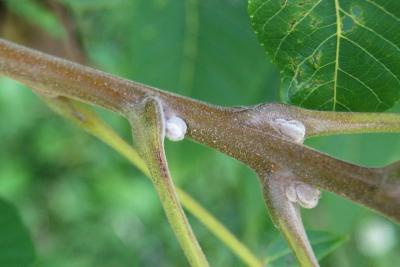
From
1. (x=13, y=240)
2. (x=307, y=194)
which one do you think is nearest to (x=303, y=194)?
(x=307, y=194)

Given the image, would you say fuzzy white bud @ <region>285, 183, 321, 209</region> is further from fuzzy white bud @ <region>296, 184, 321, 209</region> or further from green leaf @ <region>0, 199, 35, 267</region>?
green leaf @ <region>0, 199, 35, 267</region>

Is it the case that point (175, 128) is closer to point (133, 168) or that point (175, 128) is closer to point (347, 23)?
point (347, 23)

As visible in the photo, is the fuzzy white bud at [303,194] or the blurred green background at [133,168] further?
the blurred green background at [133,168]

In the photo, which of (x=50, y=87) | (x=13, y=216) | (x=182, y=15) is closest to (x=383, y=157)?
(x=182, y=15)

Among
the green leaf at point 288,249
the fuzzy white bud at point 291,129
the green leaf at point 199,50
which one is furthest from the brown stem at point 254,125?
the green leaf at point 199,50

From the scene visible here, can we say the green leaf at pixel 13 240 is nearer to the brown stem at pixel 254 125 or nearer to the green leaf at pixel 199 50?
the brown stem at pixel 254 125

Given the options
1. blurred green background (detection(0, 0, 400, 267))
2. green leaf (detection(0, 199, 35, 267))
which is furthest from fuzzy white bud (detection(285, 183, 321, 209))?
green leaf (detection(0, 199, 35, 267))
